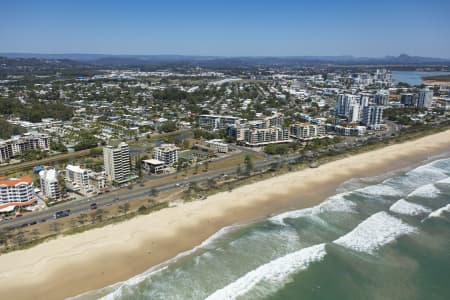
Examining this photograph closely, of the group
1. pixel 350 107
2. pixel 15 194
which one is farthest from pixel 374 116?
pixel 15 194

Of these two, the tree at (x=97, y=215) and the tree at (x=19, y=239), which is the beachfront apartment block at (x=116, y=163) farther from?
the tree at (x=19, y=239)

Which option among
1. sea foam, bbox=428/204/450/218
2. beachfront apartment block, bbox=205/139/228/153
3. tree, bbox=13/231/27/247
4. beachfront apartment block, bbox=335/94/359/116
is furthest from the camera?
beachfront apartment block, bbox=335/94/359/116

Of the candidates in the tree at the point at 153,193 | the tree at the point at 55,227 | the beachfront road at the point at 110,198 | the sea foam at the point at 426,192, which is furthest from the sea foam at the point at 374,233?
the tree at the point at 55,227

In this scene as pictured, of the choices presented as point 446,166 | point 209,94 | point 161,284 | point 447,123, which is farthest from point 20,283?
point 209,94

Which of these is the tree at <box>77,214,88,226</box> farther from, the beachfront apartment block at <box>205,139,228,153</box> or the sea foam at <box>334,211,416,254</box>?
the beachfront apartment block at <box>205,139,228,153</box>

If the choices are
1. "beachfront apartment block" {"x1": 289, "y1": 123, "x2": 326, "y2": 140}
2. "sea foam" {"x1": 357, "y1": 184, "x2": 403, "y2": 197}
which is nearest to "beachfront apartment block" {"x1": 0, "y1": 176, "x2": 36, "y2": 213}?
"sea foam" {"x1": 357, "y1": 184, "x2": 403, "y2": 197}

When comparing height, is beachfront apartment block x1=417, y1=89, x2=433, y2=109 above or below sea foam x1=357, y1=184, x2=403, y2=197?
above
